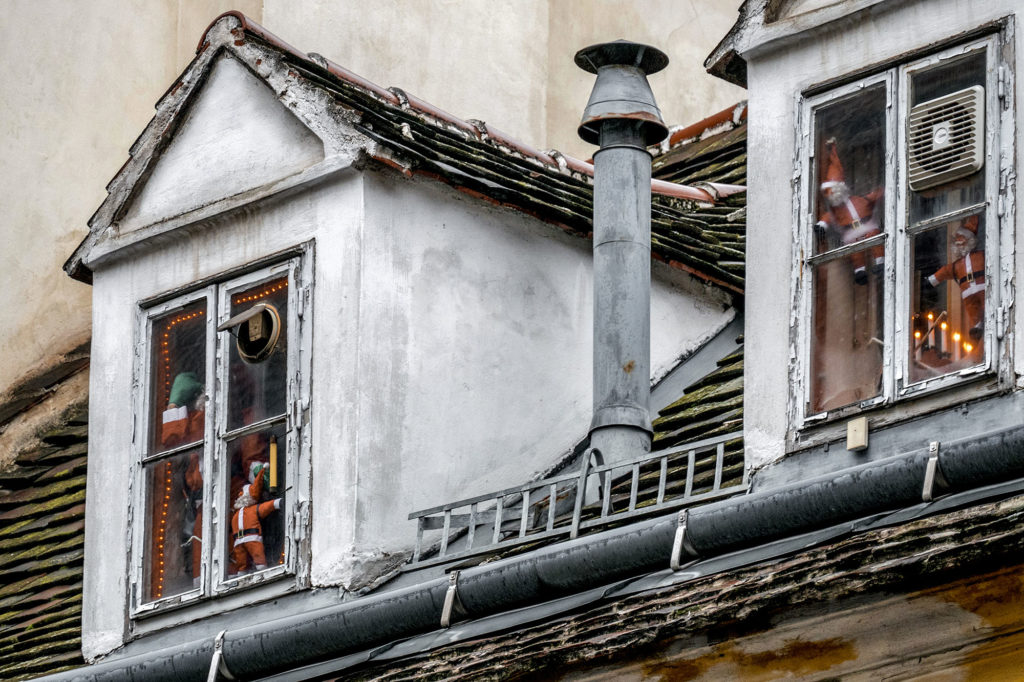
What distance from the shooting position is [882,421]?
31.1ft

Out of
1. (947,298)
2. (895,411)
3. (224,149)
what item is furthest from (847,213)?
(224,149)

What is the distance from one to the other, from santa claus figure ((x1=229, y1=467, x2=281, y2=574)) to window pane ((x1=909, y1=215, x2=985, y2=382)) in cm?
274

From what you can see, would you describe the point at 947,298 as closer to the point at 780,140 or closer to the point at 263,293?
the point at 780,140

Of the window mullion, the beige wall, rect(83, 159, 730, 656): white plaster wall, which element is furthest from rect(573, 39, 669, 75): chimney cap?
the beige wall

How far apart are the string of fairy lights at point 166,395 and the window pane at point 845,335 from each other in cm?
246

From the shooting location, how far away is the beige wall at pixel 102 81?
15.8m

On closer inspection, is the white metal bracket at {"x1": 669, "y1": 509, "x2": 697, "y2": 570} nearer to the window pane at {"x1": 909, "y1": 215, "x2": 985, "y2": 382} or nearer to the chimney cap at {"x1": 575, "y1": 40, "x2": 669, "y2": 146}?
the window pane at {"x1": 909, "y1": 215, "x2": 985, "y2": 382}

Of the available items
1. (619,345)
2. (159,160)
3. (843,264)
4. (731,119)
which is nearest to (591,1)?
(731,119)

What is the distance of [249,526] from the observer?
1128 centimetres

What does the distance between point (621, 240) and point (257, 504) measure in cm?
163

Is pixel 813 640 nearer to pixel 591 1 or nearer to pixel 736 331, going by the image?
pixel 736 331

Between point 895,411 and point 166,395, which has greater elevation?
point 166,395

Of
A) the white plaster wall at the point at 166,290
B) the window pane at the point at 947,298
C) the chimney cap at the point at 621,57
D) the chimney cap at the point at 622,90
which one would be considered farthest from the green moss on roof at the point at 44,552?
the window pane at the point at 947,298

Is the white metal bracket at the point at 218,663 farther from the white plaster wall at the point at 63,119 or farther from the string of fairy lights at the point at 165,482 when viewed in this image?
the white plaster wall at the point at 63,119
